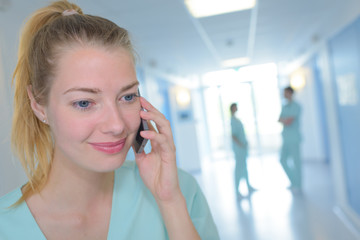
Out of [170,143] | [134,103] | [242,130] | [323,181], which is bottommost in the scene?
[323,181]

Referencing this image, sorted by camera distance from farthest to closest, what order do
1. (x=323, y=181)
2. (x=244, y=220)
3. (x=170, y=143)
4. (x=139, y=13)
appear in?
1. (x=323, y=181)
2. (x=244, y=220)
3. (x=139, y=13)
4. (x=170, y=143)

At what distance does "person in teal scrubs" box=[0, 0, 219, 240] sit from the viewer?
938mm

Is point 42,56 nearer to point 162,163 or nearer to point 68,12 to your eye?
point 68,12

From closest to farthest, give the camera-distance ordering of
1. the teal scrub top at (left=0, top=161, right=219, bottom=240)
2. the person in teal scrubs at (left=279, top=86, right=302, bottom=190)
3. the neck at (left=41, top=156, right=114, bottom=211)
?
the teal scrub top at (left=0, top=161, right=219, bottom=240)
the neck at (left=41, top=156, right=114, bottom=211)
the person in teal scrubs at (left=279, top=86, right=302, bottom=190)

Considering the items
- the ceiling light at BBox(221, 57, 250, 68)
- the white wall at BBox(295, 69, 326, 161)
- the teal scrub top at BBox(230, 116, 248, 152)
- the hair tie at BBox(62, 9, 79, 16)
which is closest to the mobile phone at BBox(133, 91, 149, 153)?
the hair tie at BBox(62, 9, 79, 16)

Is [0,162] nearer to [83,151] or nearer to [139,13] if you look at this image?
[83,151]

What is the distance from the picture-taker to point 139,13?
323 cm

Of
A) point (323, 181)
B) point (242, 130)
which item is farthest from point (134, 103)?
point (323, 181)

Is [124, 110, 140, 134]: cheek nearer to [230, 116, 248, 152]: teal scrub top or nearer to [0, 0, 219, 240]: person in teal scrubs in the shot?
[0, 0, 219, 240]: person in teal scrubs

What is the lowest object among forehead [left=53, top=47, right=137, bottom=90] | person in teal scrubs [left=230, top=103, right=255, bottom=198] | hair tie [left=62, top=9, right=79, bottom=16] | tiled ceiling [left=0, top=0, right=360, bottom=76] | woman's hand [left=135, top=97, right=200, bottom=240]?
person in teal scrubs [left=230, top=103, right=255, bottom=198]

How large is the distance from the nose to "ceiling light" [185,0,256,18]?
2398mm

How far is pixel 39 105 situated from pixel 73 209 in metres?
0.42

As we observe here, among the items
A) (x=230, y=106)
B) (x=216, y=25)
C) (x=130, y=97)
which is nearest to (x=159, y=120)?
(x=130, y=97)

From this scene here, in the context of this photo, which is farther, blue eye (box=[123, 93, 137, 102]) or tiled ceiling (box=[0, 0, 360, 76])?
tiled ceiling (box=[0, 0, 360, 76])
